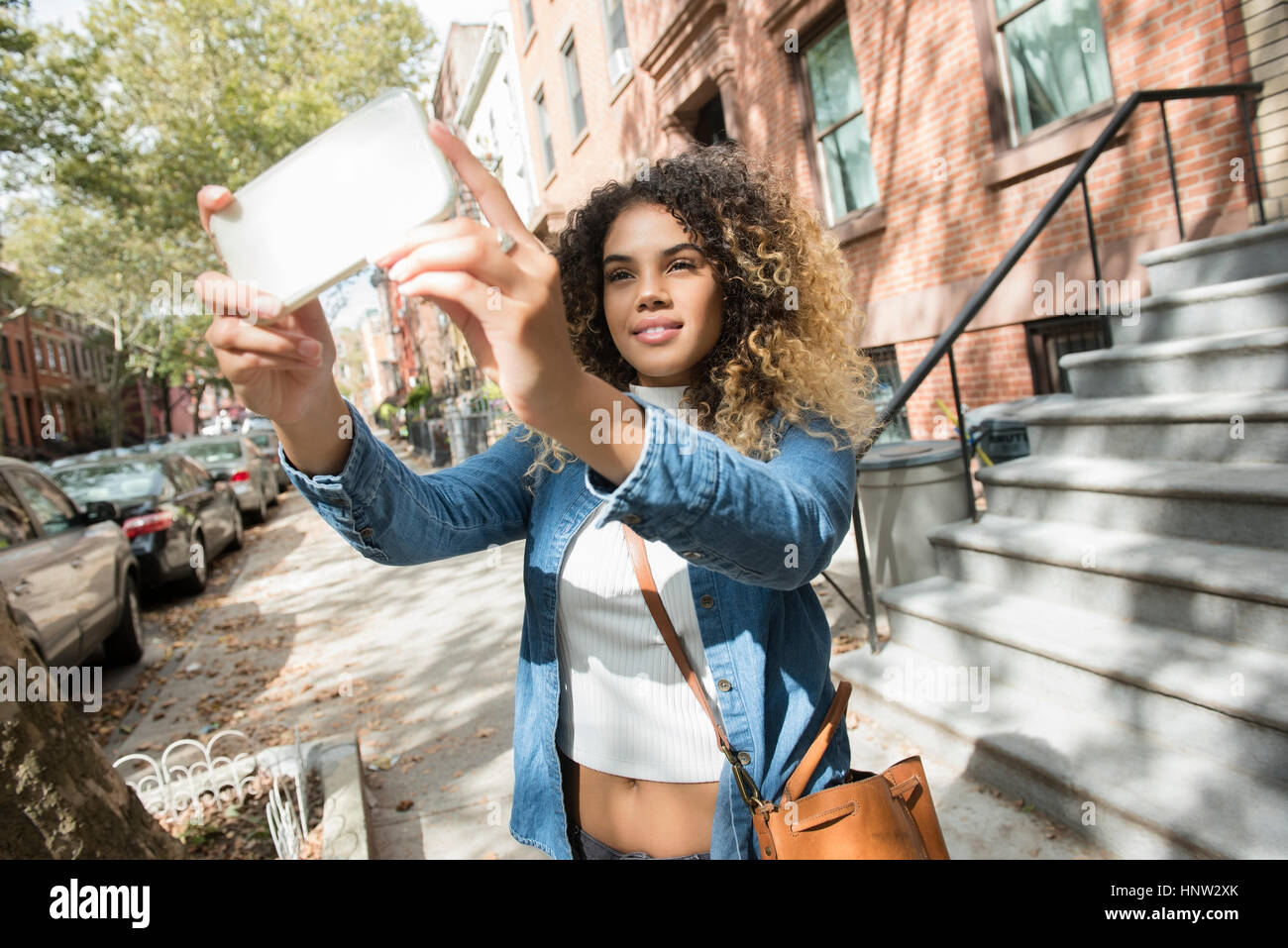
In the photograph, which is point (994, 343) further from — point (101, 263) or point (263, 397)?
point (101, 263)

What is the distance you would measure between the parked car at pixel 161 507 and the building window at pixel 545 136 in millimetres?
11144

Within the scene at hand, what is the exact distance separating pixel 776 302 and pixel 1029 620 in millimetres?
2712

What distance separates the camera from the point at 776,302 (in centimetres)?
158

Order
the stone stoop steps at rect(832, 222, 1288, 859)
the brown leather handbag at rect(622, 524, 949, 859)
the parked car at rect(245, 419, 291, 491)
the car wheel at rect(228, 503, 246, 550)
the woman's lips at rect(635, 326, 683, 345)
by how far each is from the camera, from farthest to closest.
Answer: the parked car at rect(245, 419, 291, 491), the car wheel at rect(228, 503, 246, 550), the stone stoop steps at rect(832, 222, 1288, 859), the woman's lips at rect(635, 326, 683, 345), the brown leather handbag at rect(622, 524, 949, 859)

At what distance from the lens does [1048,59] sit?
6129 millimetres

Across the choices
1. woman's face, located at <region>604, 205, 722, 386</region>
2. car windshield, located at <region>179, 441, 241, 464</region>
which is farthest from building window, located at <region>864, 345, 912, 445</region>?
car windshield, located at <region>179, 441, 241, 464</region>

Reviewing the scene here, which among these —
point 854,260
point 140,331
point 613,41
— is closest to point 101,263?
point 140,331

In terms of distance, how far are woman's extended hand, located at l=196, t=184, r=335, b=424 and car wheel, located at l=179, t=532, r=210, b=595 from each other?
8.71 meters

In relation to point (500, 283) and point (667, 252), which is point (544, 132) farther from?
point (500, 283)

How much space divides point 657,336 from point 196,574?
346 inches

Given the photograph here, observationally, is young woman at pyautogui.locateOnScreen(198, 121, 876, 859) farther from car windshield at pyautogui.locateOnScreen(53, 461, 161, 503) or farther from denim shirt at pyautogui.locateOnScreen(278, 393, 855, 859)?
car windshield at pyautogui.locateOnScreen(53, 461, 161, 503)

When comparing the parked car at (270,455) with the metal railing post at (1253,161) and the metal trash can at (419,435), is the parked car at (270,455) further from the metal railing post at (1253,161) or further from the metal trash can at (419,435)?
the metal railing post at (1253,161)

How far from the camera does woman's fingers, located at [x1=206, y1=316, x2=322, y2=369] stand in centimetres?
97

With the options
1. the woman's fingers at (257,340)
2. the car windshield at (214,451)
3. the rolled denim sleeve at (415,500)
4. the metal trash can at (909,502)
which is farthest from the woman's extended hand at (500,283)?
the car windshield at (214,451)
